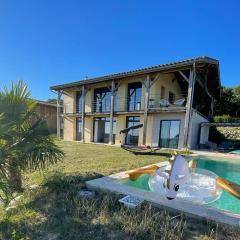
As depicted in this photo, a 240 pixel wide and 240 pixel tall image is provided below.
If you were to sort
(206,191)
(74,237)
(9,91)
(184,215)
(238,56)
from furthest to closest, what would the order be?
(238,56) < (206,191) < (9,91) < (184,215) < (74,237)

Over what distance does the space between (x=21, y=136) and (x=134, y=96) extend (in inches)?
537

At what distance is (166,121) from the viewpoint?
15.0 m

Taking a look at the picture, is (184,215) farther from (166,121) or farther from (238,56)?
(238,56)

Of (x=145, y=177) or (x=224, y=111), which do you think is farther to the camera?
(x=224, y=111)

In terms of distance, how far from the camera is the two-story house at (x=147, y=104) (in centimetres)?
1373

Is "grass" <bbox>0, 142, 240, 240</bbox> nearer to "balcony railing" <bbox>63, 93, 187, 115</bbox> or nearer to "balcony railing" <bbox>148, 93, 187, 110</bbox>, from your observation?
"balcony railing" <bbox>63, 93, 187, 115</bbox>

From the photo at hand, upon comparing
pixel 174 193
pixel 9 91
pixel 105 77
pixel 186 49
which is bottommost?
pixel 174 193

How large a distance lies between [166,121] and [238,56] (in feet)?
34.8

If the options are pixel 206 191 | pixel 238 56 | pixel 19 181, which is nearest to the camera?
pixel 19 181

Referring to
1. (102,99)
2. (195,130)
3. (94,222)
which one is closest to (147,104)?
(195,130)

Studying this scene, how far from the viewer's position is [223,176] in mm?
7891

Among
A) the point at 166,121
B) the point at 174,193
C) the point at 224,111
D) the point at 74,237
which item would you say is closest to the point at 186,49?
the point at 166,121

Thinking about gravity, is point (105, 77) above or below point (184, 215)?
above

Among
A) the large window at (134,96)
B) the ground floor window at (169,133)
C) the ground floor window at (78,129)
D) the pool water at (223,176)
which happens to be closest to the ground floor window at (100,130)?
the ground floor window at (78,129)
